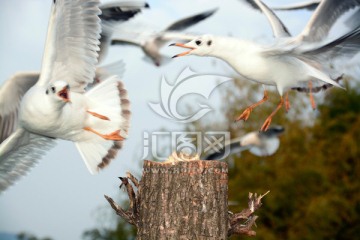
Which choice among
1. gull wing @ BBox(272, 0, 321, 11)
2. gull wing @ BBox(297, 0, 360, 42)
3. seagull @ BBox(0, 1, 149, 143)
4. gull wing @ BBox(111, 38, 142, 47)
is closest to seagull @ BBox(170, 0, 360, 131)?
gull wing @ BBox(297, 0, 360, 42)

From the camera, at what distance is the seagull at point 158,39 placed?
5.03 m

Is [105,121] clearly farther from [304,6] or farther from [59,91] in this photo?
[304,6]

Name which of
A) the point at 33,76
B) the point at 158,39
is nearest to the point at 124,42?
the point at 158,39

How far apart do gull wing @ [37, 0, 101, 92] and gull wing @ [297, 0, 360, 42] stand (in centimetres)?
114

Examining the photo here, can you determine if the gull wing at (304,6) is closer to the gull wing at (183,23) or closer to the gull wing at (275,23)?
the gull wing at (275,23)

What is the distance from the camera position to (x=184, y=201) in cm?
286

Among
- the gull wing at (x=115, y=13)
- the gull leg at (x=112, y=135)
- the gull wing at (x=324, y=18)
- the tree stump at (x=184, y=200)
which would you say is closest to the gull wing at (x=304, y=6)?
→ the gull wing at (x=324, y=18)

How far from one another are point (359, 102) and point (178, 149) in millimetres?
8382

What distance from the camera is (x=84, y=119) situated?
408 centimetres

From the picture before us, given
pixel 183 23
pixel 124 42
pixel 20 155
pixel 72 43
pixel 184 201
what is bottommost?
pixel 184 201

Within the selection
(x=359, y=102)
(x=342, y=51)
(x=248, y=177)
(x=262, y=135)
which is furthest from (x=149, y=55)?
(x=359, y=102)

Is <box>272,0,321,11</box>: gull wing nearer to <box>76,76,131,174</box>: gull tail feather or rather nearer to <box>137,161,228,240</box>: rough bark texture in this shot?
<box>76,76,131,174</box>: gull tail feather

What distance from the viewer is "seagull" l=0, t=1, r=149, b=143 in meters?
4.39

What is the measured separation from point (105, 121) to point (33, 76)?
59 centimetres
